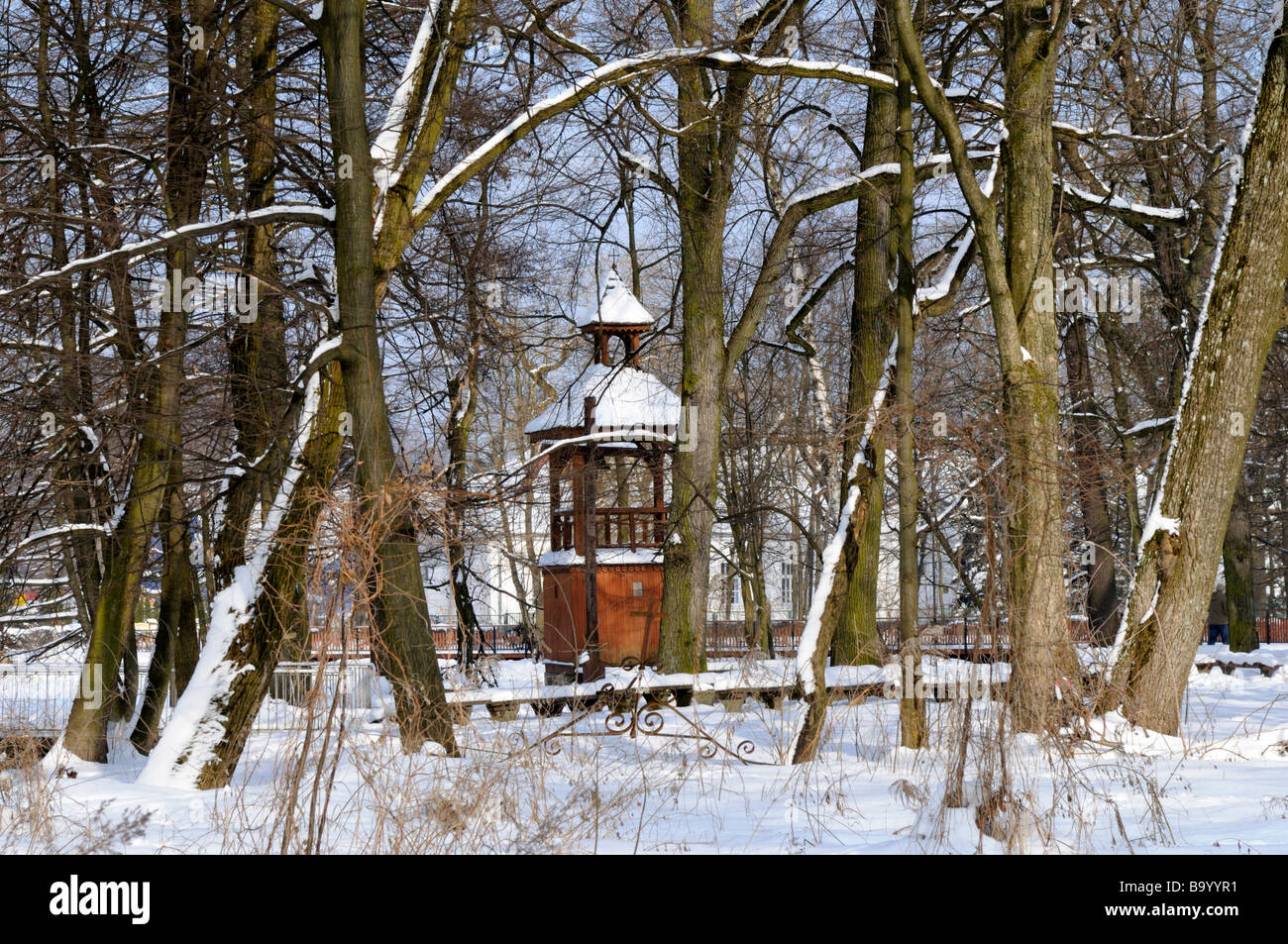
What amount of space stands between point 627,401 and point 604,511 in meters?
1.67

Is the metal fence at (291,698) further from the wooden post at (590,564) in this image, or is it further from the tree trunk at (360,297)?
the wooden post at (590,564)

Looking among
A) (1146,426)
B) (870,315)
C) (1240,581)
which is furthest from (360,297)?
(1240,581)

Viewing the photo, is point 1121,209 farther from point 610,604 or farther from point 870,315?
point 610,604

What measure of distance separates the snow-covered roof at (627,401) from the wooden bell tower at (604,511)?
13 mm

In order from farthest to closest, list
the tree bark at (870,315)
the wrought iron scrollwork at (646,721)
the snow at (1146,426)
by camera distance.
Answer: the snow at (1146,426)
the tree bark at (870,315)
the wrought iron scrollwork at (646,721)

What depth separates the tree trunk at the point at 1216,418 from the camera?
766 centimetres

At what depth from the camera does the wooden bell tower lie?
620 inches

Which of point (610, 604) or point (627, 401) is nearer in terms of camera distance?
point (627, 401)

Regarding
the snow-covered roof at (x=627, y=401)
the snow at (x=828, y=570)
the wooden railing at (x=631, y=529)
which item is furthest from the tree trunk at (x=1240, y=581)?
the snow at (x=828, y=570)

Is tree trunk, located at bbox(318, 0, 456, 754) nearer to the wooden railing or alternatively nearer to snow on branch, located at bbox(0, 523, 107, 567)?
snow on branch, located at bbox(0, 523, 107, 567)

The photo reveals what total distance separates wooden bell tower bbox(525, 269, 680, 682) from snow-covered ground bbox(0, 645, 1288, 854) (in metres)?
8.07

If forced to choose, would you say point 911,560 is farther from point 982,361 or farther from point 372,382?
point 982,361

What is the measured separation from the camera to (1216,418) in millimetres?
7820
